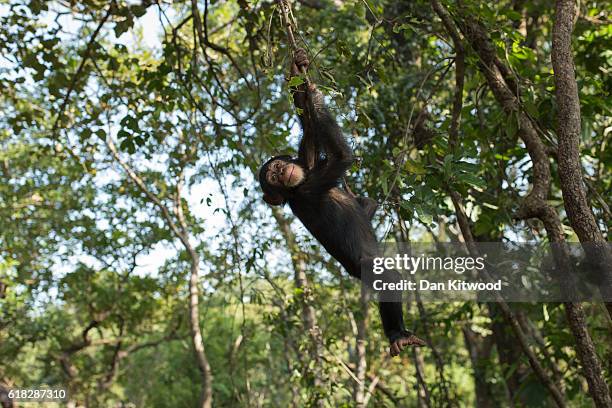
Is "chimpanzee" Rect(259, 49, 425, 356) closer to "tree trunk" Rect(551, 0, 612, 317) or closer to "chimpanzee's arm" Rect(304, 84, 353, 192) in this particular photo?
"chimpanzee's arm" Rect(304, 84, 353, 192)

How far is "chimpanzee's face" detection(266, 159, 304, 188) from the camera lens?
3.75 metres

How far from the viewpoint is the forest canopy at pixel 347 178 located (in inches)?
148

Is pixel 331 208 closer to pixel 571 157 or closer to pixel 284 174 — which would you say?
pixel 284 174

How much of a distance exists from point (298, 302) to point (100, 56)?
3.17 metres

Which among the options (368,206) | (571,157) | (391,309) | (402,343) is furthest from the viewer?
→ (368,206)

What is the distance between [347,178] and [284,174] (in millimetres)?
2722

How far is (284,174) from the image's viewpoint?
3766 mm

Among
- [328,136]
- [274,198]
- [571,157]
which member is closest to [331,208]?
[274,198]

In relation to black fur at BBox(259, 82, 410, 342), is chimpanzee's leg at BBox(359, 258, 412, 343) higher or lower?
lower

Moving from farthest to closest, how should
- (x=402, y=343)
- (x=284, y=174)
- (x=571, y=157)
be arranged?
1. (x=284, y=174)
2. (x=402, y=343)
3. (x=571, y=157)

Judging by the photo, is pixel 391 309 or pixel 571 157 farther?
pixel 391 309

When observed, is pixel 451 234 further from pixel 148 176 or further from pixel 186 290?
pixel 186 290

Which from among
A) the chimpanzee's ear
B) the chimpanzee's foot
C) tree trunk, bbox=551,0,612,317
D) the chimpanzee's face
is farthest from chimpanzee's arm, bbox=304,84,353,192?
tree trunk, bbox=551,0,612,317

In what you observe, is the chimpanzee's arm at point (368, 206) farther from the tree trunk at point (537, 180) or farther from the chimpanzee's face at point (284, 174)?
the tree trunk at point (537, 180)
